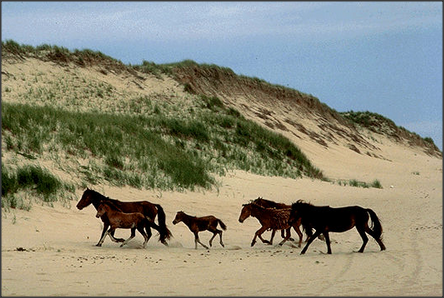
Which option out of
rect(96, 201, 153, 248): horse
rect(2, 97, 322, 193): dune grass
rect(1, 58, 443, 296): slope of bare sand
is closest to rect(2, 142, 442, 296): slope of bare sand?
rect(1, 58, 443, 296): slope of bare sand

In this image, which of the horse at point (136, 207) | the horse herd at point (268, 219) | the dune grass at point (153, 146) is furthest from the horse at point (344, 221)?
the dune grass at point (153, 146)

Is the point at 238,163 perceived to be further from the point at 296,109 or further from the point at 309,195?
the point at 296,109

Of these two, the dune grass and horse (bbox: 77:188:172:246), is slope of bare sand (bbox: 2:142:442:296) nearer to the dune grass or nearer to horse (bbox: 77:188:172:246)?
horse (bbox: 77:188:172:246)

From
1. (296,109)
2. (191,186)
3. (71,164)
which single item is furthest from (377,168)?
(71,164)

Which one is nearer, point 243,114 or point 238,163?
point 238,163

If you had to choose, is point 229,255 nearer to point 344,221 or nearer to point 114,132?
point 344,221

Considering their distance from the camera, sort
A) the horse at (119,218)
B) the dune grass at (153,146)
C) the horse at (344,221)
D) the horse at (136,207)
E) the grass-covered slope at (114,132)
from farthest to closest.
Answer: the dune grass at (153,146)
the grass-covered slope at (114,132)
the horse at (136,207)
the horse at (119,218)
the horse at (344,221)

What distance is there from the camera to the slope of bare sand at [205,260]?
30.4ft

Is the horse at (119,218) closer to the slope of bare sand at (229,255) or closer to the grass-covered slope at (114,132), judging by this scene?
the slope of bare sand at (229,255)

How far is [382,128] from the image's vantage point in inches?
2749

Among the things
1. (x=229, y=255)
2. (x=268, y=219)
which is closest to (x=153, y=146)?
(x=268, y=219)

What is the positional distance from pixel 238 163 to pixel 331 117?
103ft

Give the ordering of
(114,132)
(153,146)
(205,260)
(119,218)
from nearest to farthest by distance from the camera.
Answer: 1. (205,260)
2. (119,218)
3. (114,132)
4. (153,146)

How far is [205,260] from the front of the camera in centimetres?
1259
